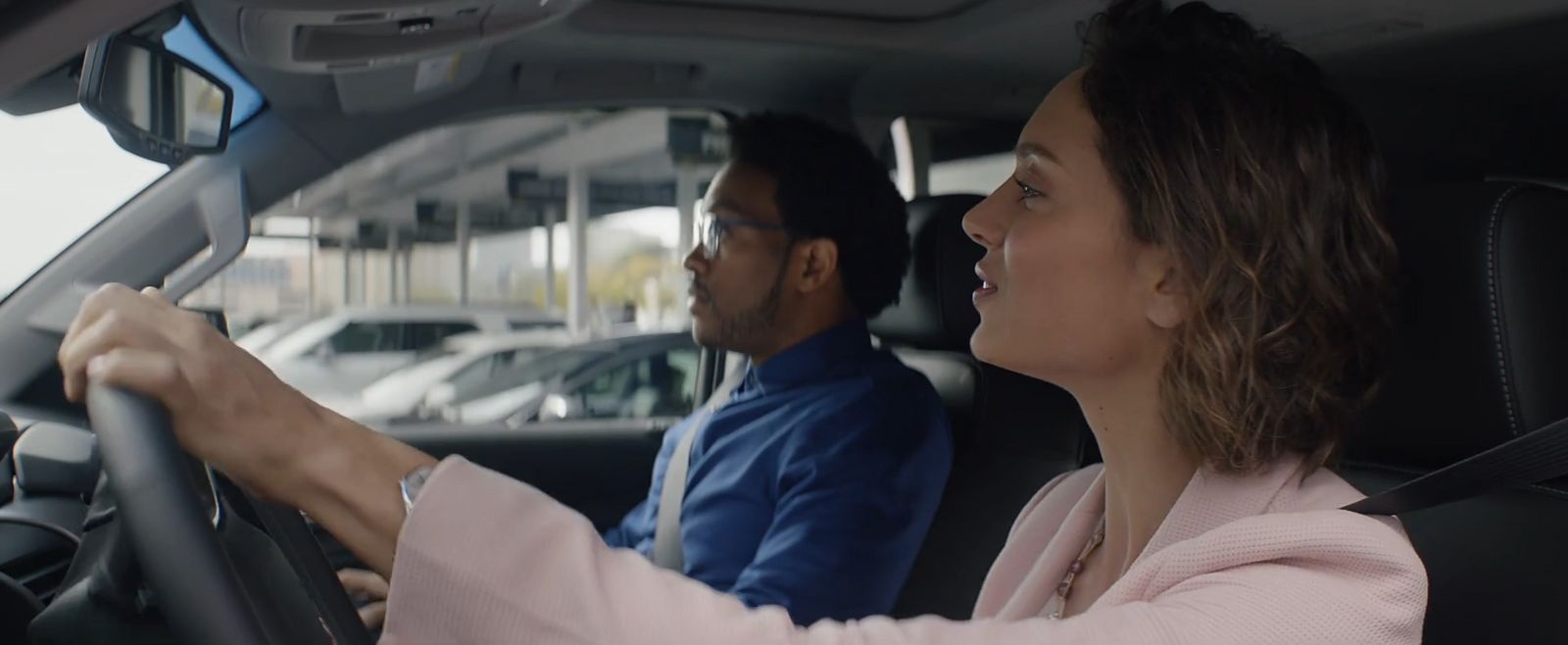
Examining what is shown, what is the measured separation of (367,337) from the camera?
973 cm

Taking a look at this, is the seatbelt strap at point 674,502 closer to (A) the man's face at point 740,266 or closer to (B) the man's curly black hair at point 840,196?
(A) the man's face at point 740,266

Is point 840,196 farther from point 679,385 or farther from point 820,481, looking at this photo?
point 679,385

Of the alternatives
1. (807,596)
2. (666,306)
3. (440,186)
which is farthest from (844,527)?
(440,186)

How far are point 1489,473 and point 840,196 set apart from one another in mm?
1472

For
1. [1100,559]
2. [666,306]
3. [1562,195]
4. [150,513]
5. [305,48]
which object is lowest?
[666,306]

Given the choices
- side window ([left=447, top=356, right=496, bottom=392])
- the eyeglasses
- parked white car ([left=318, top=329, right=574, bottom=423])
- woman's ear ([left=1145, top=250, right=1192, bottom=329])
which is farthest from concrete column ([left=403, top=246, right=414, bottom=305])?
woman's ear ([left=1145, top=250, right=1192, bottom=329])

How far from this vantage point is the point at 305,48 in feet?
5.93

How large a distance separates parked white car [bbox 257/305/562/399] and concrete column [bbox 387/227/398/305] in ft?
20.4

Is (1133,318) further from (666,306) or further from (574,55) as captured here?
(666,306)

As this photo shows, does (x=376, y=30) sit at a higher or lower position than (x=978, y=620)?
higher

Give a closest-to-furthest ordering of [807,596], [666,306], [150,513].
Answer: [150,513] → [807,596] → [666,306]

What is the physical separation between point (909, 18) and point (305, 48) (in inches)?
40.6

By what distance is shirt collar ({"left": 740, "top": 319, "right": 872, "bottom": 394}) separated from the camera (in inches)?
89.7

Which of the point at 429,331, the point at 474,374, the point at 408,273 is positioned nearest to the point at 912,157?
the point at 474,374
